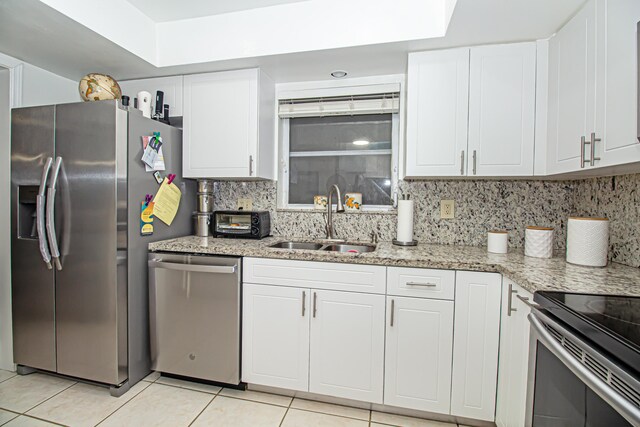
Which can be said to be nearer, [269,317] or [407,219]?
[269,317]

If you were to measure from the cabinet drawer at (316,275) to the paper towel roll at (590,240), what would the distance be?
94 centimetres

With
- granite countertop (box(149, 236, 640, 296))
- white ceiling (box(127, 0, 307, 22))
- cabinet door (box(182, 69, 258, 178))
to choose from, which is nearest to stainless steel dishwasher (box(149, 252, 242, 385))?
granite countertop (box(149, 236, 640, 296))

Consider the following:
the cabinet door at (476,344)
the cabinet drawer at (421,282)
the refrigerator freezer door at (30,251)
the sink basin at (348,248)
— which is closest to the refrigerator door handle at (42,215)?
the refrigerator freezer door at (30,251)

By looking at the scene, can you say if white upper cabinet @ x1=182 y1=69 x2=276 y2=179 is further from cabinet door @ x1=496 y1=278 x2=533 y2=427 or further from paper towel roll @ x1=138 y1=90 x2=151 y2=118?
cabinet door @ x1=496 y1=278 x2=533 y2=427

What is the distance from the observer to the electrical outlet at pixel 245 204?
2520mm

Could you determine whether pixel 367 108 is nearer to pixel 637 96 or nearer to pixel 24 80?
pixel 637 96

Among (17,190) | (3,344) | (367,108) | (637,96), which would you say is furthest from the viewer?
(367,108)

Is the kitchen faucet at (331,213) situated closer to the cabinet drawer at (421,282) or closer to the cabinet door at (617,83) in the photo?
the cabinet drawer at (421,282)

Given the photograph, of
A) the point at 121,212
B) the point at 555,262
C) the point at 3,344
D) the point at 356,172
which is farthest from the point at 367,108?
the point at 3,344

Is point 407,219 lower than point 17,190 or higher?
lower

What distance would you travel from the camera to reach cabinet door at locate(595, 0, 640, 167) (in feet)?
3.59

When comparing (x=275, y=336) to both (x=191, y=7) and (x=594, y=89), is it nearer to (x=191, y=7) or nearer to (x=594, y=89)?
(x=594, y=89)

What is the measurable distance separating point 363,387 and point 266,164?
158 centimetres

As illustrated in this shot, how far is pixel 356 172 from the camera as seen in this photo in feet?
8.00
